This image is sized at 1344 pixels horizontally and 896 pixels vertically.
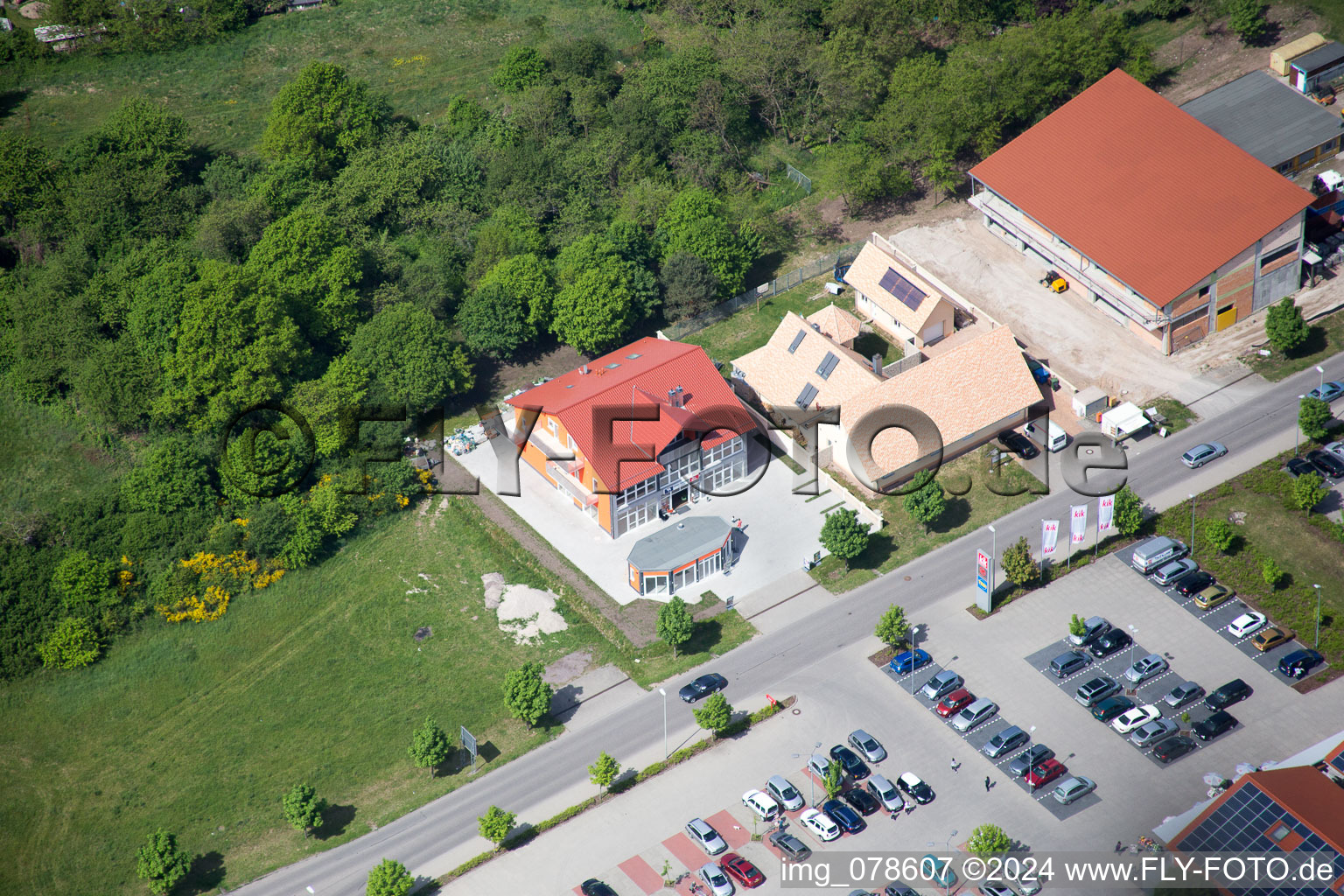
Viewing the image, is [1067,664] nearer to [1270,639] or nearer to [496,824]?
[1270,639]

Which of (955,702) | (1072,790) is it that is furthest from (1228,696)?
(955,702)

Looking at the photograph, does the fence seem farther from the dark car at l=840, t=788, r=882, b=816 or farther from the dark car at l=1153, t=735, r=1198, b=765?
the dark car at l=1153, t=735, r=1198, b=765

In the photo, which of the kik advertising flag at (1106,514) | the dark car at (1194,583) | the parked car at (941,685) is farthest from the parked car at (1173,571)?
the parked car at (941,685)

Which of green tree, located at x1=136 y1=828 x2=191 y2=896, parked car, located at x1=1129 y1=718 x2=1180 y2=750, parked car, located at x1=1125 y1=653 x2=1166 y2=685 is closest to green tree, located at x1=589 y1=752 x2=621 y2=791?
green tree, located at x1=136 y1=828 x2=191 y2=896

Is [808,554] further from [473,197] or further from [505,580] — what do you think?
[473,197]

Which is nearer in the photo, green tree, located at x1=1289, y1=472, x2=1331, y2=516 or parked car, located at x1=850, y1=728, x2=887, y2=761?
parked car, located at x1=850, y1=728, x2=887, y2=761
